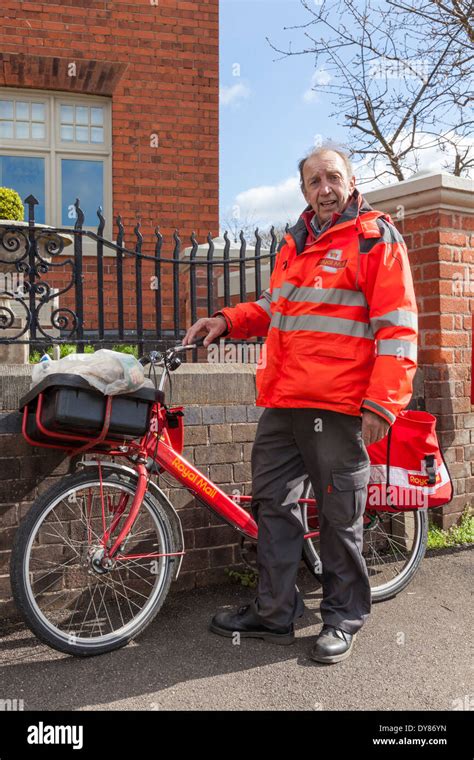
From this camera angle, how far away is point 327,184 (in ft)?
10.0

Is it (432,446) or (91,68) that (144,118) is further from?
(432,446)

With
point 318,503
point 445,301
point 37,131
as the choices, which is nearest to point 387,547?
point 318,503

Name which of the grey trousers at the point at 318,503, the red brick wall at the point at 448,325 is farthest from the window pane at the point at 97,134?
the grey trousers at the point at 318,503

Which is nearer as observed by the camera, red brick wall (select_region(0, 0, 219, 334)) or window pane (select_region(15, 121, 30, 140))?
red brick wall (select_region(0, 0, 219, 334))

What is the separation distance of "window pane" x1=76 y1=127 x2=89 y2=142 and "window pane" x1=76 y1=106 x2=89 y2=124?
9cm

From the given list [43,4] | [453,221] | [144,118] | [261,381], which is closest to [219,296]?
[453,221]

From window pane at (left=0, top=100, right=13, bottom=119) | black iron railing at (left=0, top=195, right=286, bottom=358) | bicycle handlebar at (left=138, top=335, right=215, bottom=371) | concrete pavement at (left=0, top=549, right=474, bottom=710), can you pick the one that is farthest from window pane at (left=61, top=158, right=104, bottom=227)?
concrete pavement at (left=0, top=549, right=474, bottom=710)

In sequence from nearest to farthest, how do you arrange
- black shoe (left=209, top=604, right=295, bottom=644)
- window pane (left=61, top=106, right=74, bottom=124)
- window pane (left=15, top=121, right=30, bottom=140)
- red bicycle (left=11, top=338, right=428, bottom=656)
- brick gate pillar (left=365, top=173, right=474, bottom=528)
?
1. red bicycle (left=11, top=338, right=428, bottom=656)
2. black shoe (left=209, top=604, right=295, bottom=644)
3. brick gate pillar (left=365, top=173, right=474, bottom=528)
4. window pane (left=15, top=121, right=30, bottom=140)
5. window pane (left=61, top=106, right=74, bottom=124)

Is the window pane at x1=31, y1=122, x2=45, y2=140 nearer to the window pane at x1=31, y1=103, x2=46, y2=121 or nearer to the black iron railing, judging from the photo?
the window pane at x1=31, y1=103, x2=46, y2=121

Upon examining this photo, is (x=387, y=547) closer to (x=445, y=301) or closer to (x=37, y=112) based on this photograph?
(x=445, y=301)

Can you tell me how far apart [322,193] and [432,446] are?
146 cm

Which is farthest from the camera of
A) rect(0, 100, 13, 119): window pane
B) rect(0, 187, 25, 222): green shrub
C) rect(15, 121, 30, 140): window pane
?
rect(15, 121, 30, 140): window pane

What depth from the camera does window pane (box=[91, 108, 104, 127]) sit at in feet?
30.6

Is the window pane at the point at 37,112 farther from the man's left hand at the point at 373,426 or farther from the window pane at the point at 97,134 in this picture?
the man's left hand at the point at 373,426
